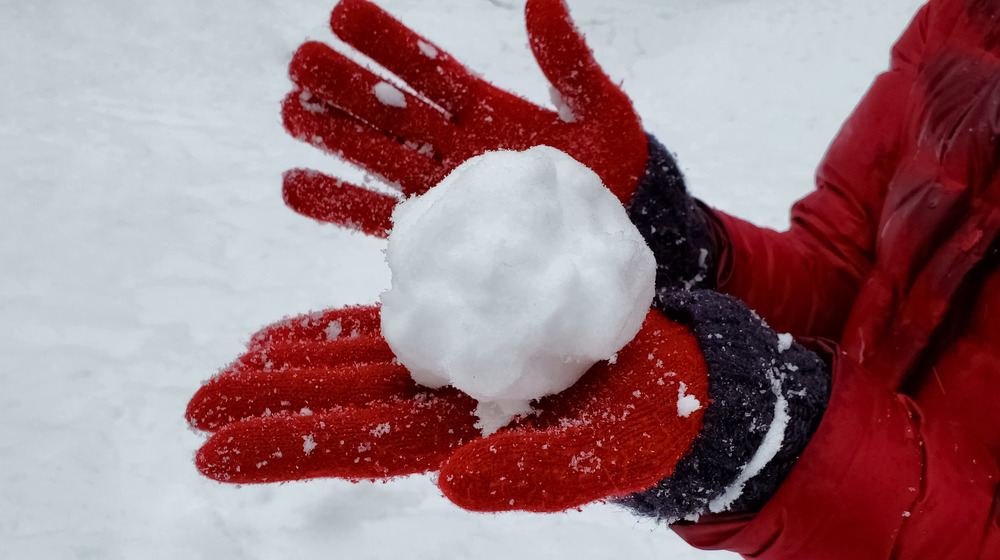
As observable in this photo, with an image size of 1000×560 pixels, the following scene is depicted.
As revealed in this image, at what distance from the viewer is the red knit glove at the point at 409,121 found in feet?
2.79

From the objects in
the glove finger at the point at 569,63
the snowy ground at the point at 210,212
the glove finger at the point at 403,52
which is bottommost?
the snowy ground at the point at 210,212

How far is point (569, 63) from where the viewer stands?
2.66 ft

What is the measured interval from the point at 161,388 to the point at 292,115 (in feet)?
3.22

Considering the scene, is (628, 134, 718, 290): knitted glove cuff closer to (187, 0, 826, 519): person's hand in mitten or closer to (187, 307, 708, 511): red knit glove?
(187, 0, 826, 519): person's hand in mitten

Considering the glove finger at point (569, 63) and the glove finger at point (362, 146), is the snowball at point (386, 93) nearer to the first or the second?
the glove finger at point (362, 146)

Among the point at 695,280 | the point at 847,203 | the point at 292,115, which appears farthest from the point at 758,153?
the point at 292,115

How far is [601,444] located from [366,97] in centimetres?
52

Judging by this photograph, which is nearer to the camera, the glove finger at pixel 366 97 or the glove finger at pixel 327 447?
the glove finger at pixel 327 447

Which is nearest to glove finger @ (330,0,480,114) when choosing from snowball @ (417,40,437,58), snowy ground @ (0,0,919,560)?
snowball @ (417,40,437,58)

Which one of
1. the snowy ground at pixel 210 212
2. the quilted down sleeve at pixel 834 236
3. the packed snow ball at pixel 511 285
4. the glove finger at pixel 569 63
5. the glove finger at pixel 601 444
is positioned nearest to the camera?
the glove finger at pixel 601 444

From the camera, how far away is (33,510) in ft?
4.52

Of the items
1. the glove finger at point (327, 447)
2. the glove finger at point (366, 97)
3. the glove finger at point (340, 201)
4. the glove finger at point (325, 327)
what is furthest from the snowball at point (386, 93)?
the glove finger at point (327, 447)

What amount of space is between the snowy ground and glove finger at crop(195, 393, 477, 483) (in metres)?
0.77

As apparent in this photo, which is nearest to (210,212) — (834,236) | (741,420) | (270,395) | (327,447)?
(270,395)
